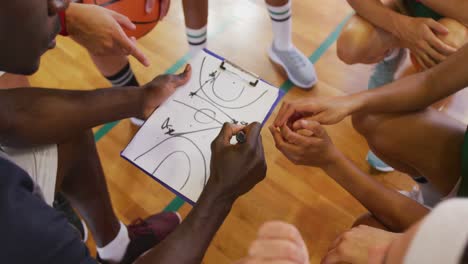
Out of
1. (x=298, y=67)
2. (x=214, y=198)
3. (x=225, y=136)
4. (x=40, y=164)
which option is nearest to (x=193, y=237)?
(x=214, y=198)

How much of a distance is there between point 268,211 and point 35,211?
0.65m

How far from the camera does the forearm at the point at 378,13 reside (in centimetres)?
91

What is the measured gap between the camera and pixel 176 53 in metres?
1.37

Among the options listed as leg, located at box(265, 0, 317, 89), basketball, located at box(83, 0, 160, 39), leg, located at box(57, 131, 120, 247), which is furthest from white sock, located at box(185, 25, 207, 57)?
leg, located at box(57, 131, 120, 247)

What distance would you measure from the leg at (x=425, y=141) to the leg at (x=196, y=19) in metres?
0.54

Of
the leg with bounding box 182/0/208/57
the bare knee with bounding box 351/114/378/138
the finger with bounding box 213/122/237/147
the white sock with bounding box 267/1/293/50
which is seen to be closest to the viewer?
the finger with bounding box 213/122/237/147

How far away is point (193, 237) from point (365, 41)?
0.65 m

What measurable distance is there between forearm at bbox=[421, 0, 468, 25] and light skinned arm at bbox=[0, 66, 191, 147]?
0.70m

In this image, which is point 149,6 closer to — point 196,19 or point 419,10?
point 196,19

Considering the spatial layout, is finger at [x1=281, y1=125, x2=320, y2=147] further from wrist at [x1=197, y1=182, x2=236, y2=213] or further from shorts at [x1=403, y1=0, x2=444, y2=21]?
shorts at [x1=403, y1=0, x2=444, y2=21]

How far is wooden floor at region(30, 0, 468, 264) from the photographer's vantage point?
1.01 m

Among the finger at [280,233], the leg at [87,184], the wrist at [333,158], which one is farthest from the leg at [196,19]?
the finger at [280,233]

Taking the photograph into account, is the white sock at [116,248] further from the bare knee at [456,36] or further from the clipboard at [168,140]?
the bare knee at [456,36]

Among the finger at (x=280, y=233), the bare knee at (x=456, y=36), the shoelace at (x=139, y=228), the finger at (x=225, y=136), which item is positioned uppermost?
the bare knee at (x=456, y=36)
